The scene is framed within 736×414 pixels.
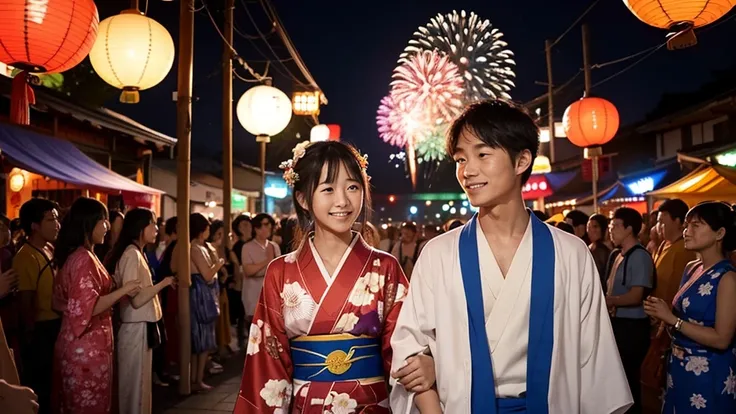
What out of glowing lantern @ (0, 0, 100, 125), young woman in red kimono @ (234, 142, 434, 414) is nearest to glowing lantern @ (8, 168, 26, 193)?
glowing lantern @ (0, 0, 100, 125)

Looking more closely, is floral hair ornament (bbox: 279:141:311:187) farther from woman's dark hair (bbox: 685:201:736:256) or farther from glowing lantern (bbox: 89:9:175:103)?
glowing lantern (bbox: 89:9:175:103)

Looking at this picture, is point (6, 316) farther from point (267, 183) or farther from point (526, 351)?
point (267, 183)

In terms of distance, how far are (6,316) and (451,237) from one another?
416 cm

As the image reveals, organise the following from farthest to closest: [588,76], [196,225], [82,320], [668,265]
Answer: [588,76]
[196,225]
[668,265]
[82,320]

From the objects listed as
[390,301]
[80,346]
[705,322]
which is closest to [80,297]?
[80,346]

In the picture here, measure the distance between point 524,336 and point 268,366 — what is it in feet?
4.52

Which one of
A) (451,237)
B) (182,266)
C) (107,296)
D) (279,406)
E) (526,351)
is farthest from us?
(182,266)

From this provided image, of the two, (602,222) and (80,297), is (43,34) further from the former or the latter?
(602,222)

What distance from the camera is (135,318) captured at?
5.18 meters

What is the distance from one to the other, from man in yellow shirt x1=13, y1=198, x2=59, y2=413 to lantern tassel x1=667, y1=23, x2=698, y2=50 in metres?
5.66

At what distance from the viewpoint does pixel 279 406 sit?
2.93 metres

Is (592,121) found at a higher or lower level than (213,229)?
higher

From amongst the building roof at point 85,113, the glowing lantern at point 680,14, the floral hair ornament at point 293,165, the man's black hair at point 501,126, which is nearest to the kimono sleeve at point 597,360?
the man's black hair at point 501,126

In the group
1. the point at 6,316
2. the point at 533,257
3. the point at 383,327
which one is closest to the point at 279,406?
the point at 383,327
